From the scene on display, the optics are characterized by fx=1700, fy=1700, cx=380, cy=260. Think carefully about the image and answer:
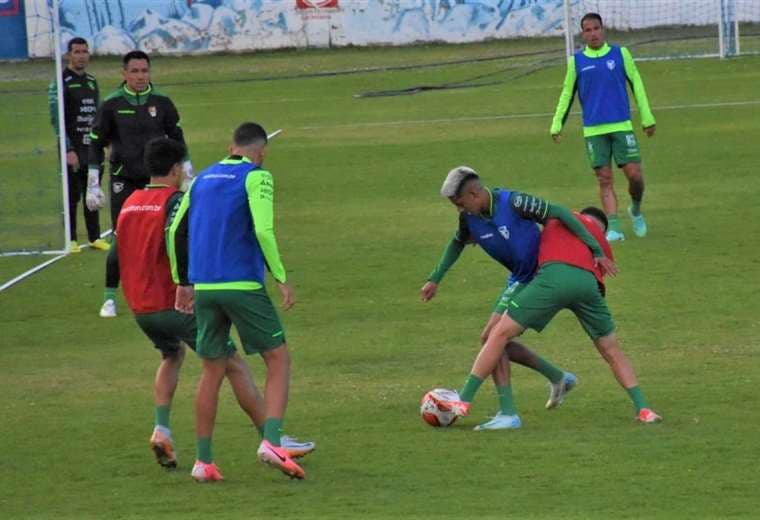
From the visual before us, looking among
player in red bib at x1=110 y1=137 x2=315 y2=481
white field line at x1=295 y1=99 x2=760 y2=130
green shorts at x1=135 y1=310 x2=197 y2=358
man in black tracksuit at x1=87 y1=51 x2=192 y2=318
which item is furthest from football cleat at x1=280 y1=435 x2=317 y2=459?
white field line at x1=295 y1=99 x2=760 y2=130

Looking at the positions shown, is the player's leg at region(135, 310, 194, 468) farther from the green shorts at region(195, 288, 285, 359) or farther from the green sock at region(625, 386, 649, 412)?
the green sock at region(625, 386, 649, 412)

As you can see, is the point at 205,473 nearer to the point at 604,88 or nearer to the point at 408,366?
the point at 408,366

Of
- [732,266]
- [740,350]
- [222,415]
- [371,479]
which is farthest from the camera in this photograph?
[732,266]

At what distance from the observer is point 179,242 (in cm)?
976

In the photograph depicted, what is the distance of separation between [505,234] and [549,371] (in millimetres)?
1094

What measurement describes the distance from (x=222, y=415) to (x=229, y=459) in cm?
138

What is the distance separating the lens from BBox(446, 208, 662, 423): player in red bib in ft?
34.3

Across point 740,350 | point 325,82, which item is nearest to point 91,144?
point 740,350

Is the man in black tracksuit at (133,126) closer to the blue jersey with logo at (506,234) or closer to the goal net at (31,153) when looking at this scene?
the goal net at (31,153)

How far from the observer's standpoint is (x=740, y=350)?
12.8 meters

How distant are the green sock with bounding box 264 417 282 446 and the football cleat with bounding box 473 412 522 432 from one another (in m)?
1.66

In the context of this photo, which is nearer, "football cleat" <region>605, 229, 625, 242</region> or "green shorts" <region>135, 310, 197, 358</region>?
"green shorts" <region>135, 310, 197, 358</region>

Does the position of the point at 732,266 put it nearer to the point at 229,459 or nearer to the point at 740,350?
the point at 740,350

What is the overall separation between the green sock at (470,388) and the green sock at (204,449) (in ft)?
5.89
